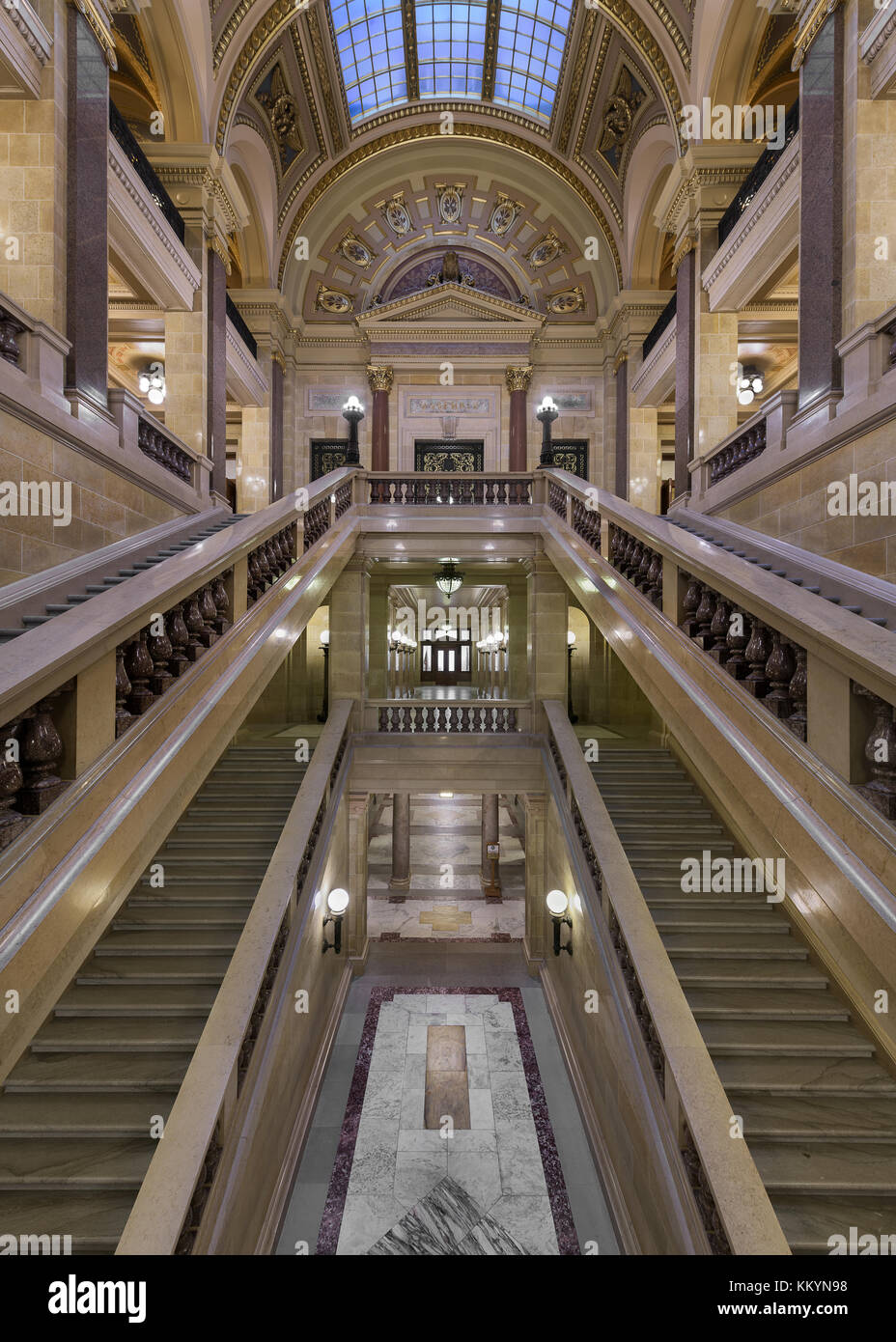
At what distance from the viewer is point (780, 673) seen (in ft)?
11.5

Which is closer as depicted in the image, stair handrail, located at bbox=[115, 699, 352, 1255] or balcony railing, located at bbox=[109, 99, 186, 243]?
stair handrail, located at bbox=[115, 699, 352, 1255]

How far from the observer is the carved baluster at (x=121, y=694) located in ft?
10.6

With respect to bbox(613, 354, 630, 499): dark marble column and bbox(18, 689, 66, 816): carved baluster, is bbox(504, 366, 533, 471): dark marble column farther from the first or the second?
bbox(18, 689, 66, 816): carved baluster

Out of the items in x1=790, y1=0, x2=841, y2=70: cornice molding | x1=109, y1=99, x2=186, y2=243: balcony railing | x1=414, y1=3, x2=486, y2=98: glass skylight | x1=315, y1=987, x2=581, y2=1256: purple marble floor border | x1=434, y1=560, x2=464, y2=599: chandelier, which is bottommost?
x1=315, y1=987, x2=581, y2=1256: purple marble floor border

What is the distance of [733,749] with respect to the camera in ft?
12.7

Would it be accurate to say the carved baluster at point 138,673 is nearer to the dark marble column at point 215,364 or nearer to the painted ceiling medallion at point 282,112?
the dark marble column at point 215,364

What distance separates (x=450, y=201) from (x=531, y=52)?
309cm

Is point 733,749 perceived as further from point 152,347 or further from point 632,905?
point 152,347

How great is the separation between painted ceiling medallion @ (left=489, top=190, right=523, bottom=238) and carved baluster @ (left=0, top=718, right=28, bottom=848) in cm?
1727

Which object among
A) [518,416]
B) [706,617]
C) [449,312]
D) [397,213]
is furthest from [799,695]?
[397,213]

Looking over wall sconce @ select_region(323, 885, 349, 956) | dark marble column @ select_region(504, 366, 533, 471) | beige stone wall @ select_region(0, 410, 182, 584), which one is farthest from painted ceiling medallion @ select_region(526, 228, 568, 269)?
wall sconce @ select_region(323, 885, 349, 956)

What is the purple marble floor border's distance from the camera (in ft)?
16.7

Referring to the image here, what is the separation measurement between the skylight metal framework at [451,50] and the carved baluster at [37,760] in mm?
16264
